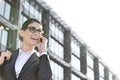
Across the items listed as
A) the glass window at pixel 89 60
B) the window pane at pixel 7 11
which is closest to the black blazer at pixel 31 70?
the window pane at pixel 7 11

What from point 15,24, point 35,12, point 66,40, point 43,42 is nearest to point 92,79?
point 66,40

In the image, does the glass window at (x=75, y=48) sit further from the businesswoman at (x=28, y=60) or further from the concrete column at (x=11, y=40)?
the businesswoman at (x=28, y=60)

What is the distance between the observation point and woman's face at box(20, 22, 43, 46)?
8.59 ft

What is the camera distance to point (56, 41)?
39.0 m

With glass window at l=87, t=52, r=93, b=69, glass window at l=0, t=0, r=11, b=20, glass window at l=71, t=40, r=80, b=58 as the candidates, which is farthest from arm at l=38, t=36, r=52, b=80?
glass window at l=87, t=52, r=93, b=69

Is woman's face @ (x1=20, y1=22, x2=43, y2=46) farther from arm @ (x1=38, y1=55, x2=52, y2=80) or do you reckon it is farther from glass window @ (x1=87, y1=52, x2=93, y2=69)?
glass window @ (x1=87, y1=52, x2=93, y2=69)

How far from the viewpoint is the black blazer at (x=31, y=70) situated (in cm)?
250

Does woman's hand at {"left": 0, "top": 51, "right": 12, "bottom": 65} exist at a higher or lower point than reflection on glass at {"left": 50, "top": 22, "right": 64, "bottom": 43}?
lower

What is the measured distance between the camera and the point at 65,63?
39.2m

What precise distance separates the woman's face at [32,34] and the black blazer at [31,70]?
0.43 ft

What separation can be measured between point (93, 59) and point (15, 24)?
2600cm

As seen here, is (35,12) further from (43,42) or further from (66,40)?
(43,42)

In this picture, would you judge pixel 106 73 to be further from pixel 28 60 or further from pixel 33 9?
pixel 28 60

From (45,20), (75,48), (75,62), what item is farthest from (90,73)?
(45,20)
